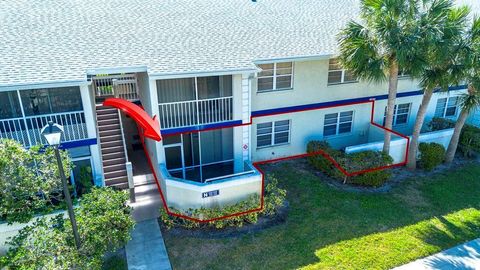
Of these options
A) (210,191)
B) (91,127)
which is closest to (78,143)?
(91,127)

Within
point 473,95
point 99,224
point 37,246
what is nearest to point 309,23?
point 473,95

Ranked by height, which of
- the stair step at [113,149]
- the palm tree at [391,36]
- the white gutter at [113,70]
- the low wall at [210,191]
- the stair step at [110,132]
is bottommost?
the low wall at [210,191]

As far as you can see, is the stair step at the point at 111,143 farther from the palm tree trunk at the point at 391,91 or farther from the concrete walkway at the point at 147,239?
the palm tree trunk at the point at 391,91

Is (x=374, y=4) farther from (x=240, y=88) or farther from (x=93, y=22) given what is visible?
(x=93, y=22)

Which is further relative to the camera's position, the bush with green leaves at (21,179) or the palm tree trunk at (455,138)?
the palm tree trunk at (455,138)

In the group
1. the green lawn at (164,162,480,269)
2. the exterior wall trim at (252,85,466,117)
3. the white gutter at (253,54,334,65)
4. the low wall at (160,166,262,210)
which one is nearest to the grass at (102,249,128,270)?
the green lawn at (164,162,480,269)

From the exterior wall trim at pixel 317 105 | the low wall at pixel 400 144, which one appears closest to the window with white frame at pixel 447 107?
the exterior wall trim at pixel 317 105

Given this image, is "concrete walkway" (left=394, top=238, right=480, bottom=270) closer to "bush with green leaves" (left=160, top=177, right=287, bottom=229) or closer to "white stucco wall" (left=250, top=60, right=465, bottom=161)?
"bush with green leaves" (left=160, top=177, right=287, bottom=229)
